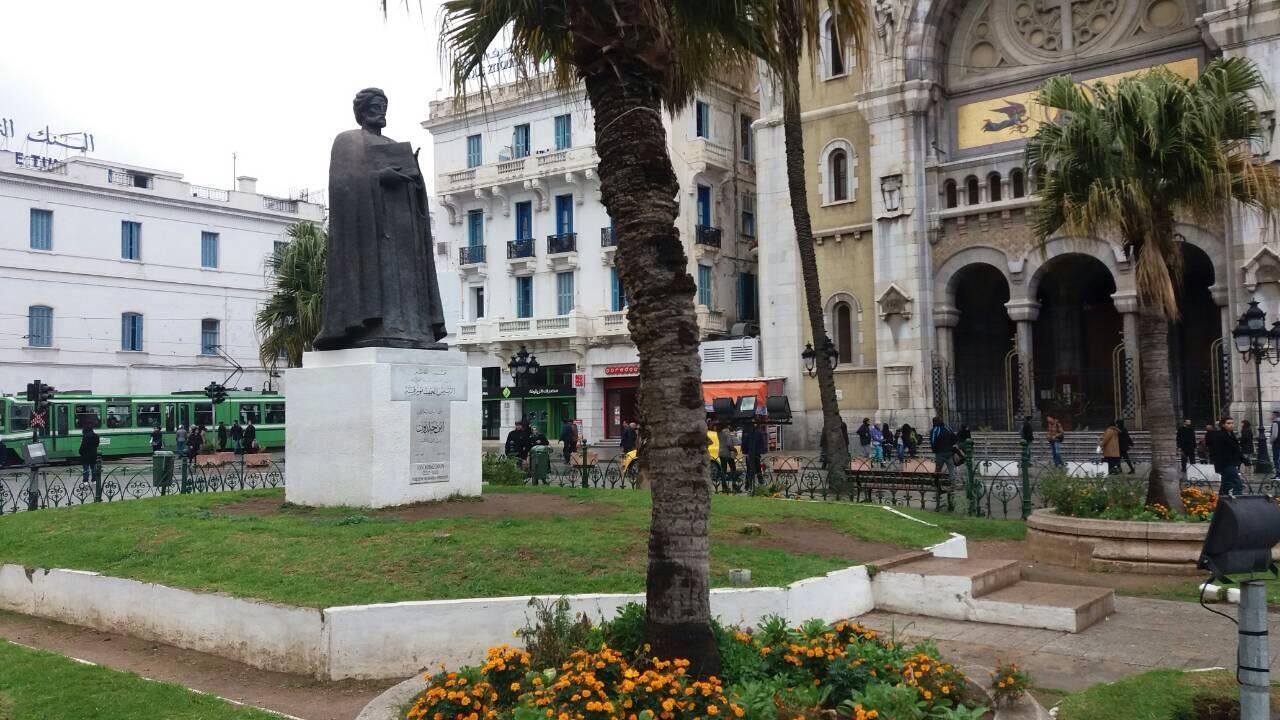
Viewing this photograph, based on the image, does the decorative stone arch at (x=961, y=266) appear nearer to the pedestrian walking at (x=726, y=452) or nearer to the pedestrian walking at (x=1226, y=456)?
the pedestrian walking at (x=726, y=452)

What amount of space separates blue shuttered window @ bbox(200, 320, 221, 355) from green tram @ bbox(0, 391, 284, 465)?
282 inches

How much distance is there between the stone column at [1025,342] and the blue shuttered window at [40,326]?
3865 cm

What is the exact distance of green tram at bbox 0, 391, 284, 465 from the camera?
1369 inches

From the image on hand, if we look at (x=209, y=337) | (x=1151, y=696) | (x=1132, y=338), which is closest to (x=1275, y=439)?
(x=1132, y=338)

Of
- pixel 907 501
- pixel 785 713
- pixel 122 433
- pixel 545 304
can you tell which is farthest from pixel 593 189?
pixel 785 713

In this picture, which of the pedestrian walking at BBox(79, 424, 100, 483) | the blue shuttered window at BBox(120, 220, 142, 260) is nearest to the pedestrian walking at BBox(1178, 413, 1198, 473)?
the pedestrian walking at BBox(79, 424, 100, 483)

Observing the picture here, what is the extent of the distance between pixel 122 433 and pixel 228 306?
45.9 feet

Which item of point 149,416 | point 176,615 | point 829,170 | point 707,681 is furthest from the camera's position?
point 149,416

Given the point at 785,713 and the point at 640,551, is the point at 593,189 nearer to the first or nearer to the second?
the point at 640,551

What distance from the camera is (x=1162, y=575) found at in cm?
1141

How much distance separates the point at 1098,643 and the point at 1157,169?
696 centimetres

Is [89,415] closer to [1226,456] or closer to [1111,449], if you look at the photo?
[1111,449]

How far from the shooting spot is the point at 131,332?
1834 inches

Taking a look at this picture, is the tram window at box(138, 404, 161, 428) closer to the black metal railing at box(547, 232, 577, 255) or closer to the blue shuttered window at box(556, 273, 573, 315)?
the blue shuttered window at box(556, 273, 573, 315)
